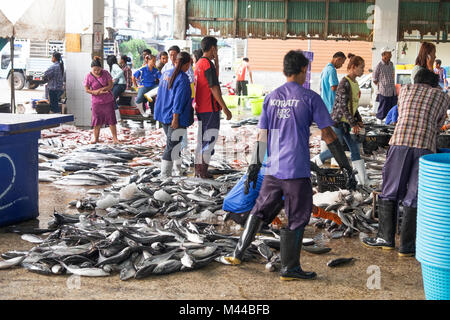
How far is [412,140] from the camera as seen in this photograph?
6.20 metres

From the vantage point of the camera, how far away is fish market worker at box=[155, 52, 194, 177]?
9305 millimetres

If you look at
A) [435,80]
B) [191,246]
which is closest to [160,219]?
[191,246]

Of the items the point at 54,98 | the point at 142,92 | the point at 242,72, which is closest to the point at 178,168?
the point at 142,92

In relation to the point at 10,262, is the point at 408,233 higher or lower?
higher

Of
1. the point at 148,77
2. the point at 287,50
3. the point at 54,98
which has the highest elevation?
the point at 287,50

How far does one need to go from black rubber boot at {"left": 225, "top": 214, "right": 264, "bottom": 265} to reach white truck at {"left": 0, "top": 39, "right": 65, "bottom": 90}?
26263 mm

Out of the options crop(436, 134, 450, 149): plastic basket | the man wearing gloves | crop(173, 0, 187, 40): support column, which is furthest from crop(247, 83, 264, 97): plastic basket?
crop(436, 134, 450, 149): plastic basket

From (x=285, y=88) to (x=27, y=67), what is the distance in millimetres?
27923

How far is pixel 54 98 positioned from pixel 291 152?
13.8 m

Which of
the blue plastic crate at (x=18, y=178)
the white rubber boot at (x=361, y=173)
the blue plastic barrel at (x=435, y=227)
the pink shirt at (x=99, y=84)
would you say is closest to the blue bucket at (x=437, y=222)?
the blue plastic barrel at (x=435, y=227)

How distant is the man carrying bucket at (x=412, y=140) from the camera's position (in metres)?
6.17

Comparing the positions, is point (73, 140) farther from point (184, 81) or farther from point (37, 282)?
point (37, 282)

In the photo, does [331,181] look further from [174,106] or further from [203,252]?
[203,252]

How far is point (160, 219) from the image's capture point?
24.7ft
